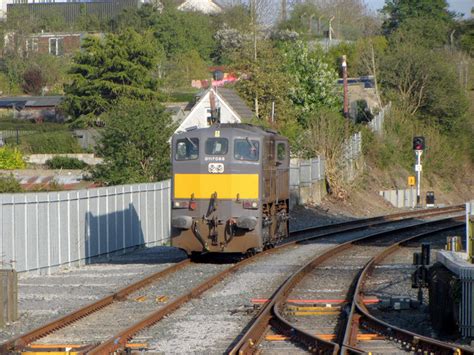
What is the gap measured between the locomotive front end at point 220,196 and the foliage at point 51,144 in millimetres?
41412

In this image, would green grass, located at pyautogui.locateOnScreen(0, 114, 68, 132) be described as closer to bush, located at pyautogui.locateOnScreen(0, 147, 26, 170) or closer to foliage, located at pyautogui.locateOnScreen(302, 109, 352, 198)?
bush, located at pyautogui.locateOnScreen(0, 147, 26, 170)

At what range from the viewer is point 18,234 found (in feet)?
59.5

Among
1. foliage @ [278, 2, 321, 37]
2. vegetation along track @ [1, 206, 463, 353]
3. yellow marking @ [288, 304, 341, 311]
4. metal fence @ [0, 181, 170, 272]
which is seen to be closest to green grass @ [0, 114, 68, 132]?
foliage @ [278, 2, 321, 37]

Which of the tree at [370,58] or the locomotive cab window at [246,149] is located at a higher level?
the tree at [370,58]

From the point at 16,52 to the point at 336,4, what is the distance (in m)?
47.0

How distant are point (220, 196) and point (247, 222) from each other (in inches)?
32.0

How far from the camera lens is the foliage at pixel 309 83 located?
197 feet

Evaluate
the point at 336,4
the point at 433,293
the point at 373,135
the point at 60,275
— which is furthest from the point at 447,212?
the point at 336,4

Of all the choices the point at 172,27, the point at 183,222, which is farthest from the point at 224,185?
the point at 172,27

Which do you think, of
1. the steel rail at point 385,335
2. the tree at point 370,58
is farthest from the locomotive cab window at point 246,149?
the tree at point 370,58

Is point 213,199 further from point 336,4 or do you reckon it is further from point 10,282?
point 336,4

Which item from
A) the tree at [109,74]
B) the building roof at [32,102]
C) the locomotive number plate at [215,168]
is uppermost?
the tree at [109,74]

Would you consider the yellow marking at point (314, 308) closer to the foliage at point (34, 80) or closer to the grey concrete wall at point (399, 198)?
the grey concrete wall at point (399, 198)

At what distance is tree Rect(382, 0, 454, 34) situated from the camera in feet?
319
